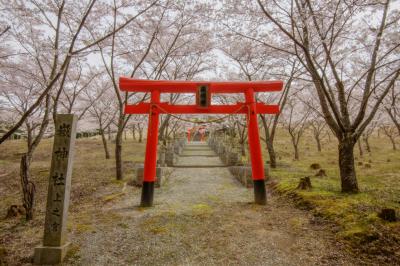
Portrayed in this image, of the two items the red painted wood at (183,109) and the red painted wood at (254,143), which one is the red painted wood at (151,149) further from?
the red painted wood at (254,143)

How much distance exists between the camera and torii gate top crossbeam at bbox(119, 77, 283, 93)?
6109 millimetres

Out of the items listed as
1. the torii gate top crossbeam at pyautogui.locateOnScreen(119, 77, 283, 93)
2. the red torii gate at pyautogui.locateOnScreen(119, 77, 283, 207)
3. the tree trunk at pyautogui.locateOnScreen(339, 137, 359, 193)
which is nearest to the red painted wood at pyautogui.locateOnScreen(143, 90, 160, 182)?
the red torii gate at pyautogui.locateOnScreen(119, 77, 283, 207)

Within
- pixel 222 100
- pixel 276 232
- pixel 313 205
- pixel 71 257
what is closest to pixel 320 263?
pixel 276 232

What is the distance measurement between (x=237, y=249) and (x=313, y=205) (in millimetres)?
2776

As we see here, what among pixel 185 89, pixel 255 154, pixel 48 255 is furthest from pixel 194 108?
pixel 48 255

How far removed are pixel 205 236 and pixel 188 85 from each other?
3.86 m

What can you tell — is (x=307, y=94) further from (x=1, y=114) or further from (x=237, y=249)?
(x=1, y=114)

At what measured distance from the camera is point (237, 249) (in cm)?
390

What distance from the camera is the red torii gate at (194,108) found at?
Result: 239 inches

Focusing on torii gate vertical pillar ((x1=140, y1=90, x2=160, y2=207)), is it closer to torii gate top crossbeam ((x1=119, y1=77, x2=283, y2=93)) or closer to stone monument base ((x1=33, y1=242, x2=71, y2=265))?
torii gate top crossbeam ((x1=119, y1=77, x2=283, y2=93))

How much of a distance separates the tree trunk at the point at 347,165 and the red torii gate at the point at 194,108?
2157mm

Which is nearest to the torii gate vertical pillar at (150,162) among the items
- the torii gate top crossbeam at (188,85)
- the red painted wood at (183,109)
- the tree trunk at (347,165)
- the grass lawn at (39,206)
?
the red painted wood at (183,109)

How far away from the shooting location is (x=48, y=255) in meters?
3.47

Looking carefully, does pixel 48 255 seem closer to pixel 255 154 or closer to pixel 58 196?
pixel 58 196
